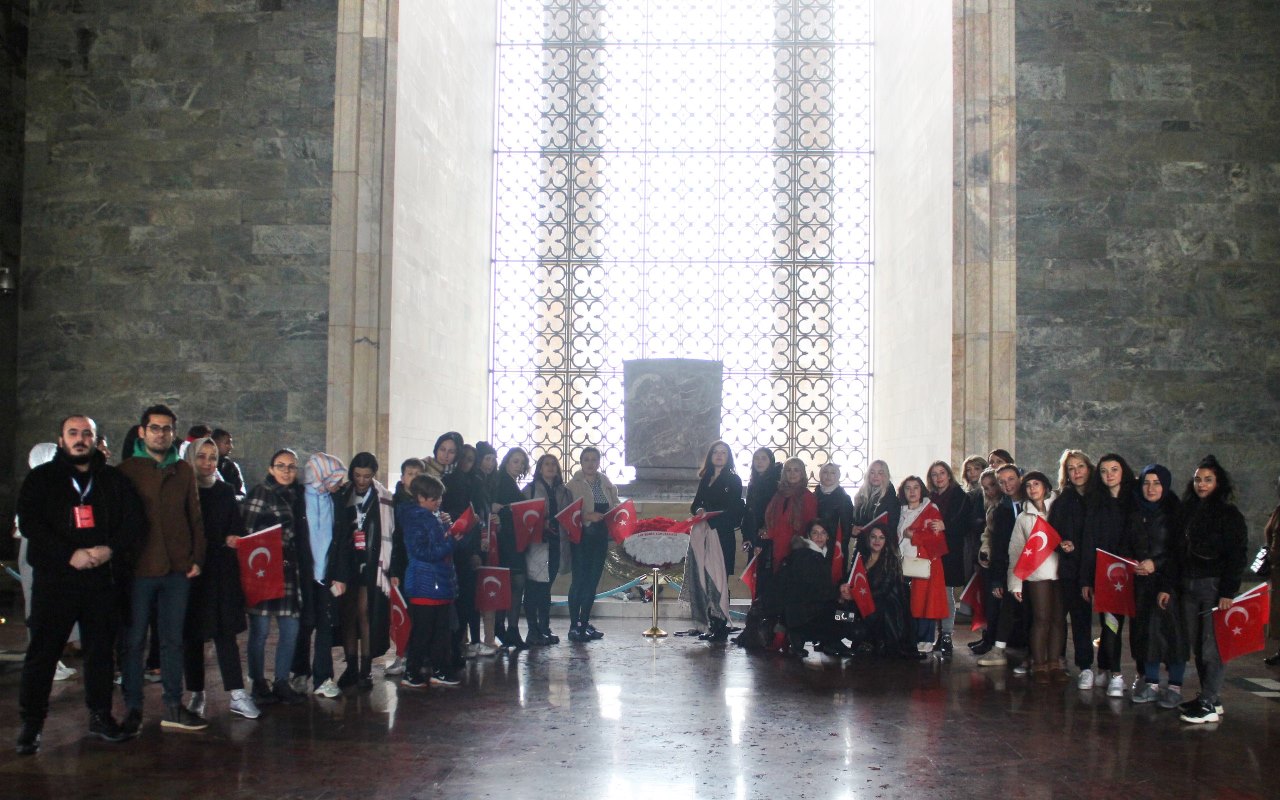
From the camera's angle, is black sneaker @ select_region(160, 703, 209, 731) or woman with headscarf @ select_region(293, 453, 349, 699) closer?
black sneaker @ select_region(160, 703, 209, 731)

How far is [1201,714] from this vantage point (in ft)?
20.5

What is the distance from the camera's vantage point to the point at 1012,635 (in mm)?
8039

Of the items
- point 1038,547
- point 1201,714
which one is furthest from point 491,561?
point 1201,714

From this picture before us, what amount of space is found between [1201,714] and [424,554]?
4.37m

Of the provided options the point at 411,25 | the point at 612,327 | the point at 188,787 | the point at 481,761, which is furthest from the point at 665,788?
the point at 612,327

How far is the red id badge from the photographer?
5.28 metres

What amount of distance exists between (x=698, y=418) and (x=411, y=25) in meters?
4.95

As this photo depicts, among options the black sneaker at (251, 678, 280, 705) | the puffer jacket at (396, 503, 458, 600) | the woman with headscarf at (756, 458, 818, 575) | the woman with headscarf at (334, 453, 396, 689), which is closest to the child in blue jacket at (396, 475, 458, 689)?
the puffer jacket at (396, 503, 458, 600)

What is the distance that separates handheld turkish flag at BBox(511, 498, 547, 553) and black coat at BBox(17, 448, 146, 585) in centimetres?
327

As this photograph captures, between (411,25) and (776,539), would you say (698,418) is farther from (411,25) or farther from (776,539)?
(411,25)

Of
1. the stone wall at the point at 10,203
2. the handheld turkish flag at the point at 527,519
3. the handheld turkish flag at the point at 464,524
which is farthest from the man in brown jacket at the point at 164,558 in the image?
the stone wall at the point at 10,203

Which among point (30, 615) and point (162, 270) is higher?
point (162, 270)

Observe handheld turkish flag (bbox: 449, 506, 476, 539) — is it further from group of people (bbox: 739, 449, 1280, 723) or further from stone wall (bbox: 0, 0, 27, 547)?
stone wall (bbox: 0, 0, 27, 547)

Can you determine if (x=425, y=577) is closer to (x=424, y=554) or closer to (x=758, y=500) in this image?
(x=424, y=554)
